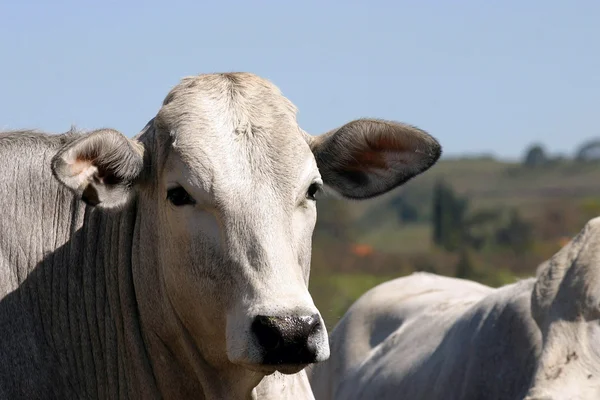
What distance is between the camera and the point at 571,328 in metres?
7.81

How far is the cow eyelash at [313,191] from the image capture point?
6.25 meters

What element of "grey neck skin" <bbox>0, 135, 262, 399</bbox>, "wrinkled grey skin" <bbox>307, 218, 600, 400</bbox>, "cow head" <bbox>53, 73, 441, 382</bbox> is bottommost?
"wrinkled grey skin" <bbox>307, 218, 600, 400</bbox>

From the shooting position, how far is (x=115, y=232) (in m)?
6.58

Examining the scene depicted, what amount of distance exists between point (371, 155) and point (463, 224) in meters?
71.0

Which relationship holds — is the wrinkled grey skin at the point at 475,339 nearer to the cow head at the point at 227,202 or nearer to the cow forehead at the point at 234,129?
the cow head at the point at 227,202

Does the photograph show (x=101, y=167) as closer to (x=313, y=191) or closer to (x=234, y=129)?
(x=234, y=129)

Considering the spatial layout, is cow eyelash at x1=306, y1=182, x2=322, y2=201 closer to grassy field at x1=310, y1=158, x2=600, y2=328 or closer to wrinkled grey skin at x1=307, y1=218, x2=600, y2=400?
grassy field at x1=310, y1=158, x2=600, y2=328

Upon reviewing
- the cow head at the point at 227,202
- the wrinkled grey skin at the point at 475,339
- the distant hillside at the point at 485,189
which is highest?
the cow head at the point at 227,202

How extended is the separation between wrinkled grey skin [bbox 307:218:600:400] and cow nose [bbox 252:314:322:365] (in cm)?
256

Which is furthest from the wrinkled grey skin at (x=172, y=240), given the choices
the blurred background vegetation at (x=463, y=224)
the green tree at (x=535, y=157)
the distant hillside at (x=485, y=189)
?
the green tree at (x=535, y=157)

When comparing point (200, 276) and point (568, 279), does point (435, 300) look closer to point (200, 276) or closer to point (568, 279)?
point (568, 279)

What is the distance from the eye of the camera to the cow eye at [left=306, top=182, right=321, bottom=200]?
6.25 metres

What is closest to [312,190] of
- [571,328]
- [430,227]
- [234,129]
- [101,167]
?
[234,129]

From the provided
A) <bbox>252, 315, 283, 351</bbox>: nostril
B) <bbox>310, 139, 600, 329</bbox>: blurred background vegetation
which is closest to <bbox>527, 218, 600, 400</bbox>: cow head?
<bbox>310, 139, 600, 329</bbox>: blurred background vegetation
